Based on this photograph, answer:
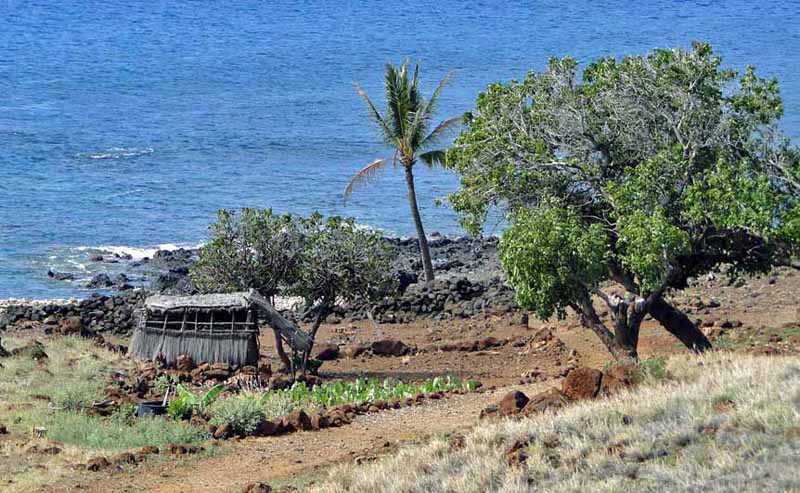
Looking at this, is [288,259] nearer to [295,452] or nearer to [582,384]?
[295,452]

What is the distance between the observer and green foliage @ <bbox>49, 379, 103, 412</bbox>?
21.5 m

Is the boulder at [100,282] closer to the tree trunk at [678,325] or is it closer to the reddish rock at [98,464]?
the tree trunk at [678,325]

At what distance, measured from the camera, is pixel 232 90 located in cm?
8300

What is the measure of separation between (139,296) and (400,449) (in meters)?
22.5

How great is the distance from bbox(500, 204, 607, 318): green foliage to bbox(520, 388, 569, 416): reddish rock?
2949mm

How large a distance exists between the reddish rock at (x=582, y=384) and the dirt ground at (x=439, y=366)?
158 centimetres

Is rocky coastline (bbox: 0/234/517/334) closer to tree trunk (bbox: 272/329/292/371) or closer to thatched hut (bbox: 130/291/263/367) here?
tree trunk (bbox: 272/329/292/371)

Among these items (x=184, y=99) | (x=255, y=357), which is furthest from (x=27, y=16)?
(x=255, y=357)

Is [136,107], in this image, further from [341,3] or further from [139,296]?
[341,3]

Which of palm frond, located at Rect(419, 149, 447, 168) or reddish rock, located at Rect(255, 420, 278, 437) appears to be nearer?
reddish rock, located at Rect(255, 420, 278, 437)

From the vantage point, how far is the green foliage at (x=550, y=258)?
20719 mm

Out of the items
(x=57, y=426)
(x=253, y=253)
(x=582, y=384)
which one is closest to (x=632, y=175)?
(x=582, y=384)

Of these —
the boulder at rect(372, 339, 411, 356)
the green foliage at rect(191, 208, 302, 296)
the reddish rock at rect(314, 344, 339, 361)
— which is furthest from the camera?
the reddish rock at rect(314, 344, 339, 361)

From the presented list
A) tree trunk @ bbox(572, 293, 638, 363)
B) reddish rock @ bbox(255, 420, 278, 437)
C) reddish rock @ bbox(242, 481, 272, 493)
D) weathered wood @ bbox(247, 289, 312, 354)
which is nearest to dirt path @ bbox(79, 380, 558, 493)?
reddish rock @ bbox(255, 420, 278, 437)
